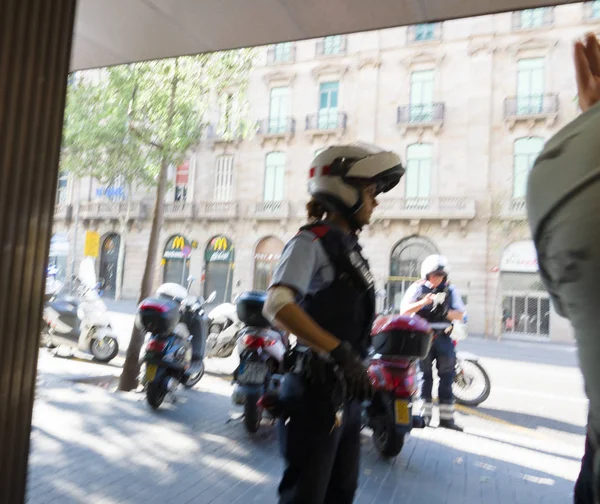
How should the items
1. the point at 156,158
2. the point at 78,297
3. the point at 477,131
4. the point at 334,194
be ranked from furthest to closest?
1. the point at 477,131
2. the point at 78,297
3. the point at 156,158
4. the point at 334,194

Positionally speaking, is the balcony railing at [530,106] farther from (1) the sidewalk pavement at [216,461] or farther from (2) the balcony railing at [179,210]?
(1) the sidewalk pavement at [216,461]

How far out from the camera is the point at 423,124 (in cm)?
1852

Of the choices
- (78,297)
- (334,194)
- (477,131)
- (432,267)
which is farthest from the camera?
(477,131)

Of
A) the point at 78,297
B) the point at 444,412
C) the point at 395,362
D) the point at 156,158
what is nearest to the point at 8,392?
the point at 395,362

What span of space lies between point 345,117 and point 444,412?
16.1m

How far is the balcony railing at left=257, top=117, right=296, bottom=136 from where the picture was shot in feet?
65.8

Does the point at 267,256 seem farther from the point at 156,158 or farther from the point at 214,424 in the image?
the point at 214,424

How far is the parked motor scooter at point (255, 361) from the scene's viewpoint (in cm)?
401

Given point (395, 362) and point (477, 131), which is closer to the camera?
point (395, 362)

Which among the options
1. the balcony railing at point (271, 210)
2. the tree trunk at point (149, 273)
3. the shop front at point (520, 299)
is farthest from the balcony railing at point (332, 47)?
the tree trunk at point (149, 273)

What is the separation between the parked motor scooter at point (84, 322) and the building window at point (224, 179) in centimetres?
1355

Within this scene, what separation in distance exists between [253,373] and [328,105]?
1728 centimetres

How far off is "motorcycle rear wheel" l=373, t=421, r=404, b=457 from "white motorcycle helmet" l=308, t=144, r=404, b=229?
2.10 meters

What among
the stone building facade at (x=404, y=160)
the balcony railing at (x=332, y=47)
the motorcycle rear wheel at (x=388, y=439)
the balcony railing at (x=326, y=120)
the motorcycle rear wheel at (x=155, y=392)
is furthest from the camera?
the balcony railing at (x=332, y=47)
